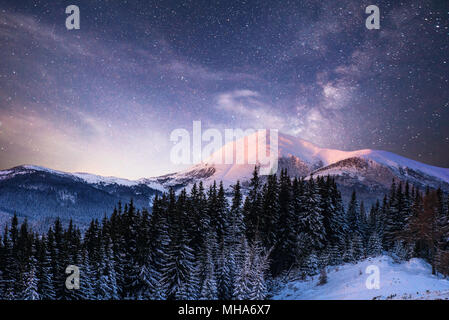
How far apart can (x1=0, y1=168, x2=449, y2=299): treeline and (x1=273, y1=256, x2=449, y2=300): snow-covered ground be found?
2692 mm

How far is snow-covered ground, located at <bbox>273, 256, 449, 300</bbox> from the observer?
1820 cm

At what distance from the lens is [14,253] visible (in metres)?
45.4

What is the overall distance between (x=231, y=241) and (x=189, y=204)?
28.8 ft

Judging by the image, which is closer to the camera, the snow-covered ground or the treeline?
the snow-covered ground

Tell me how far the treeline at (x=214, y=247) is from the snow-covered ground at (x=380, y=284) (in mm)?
2692

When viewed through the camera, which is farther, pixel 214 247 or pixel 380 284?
pixel 214 247

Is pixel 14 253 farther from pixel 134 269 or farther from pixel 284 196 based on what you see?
pixel 284 196

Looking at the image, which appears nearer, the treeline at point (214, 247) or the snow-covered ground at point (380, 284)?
the snow-covered ground at point (380, 284)

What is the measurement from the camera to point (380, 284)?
20.7 m

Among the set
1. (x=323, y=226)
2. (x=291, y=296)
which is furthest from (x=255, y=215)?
(x=291, y=296)

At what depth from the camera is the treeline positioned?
92.7 ft

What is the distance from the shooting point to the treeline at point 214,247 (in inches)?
1112

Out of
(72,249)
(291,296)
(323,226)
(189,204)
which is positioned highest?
(189,204)

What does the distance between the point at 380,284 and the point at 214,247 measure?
694 inches
